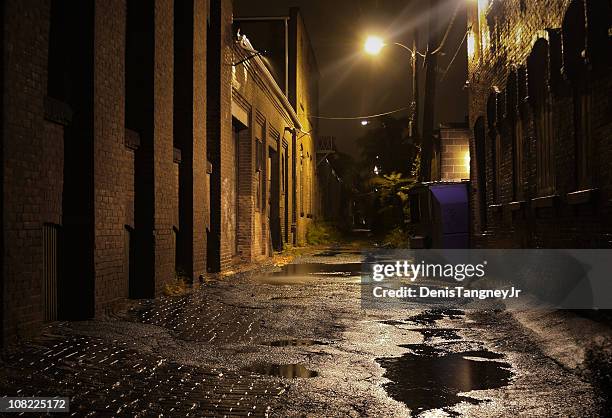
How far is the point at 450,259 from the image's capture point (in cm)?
1670

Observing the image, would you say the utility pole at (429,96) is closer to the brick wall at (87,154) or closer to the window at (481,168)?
the window at (481,168)

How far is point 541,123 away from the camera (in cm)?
1067

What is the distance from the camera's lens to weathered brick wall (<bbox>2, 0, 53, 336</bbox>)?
6.59m

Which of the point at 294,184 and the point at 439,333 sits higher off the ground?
the point at 294,184

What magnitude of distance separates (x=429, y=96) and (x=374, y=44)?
12.1ft

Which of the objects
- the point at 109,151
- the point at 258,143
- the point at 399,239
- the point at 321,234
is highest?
the point at 258,143

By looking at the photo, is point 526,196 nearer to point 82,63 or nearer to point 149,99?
point 149,99

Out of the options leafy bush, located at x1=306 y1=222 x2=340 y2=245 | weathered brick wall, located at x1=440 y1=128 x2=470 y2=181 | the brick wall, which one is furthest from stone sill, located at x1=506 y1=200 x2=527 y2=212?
leafy bush, located at x1=306 y1=222 x2=340 y2=245

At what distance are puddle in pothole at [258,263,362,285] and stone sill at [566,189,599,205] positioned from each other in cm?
719

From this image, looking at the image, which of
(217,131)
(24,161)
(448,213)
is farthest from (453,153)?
(24,161)

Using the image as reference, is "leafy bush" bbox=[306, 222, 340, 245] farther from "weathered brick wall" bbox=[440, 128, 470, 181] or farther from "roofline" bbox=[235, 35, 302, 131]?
"weathered brick wall" bbox=[440, 128, 470, 181]

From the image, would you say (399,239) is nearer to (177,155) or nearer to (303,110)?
(303,110)

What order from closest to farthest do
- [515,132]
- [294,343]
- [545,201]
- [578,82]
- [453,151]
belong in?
[294,343] → [578,82] → [545,201] → [515,132] → [453,151]

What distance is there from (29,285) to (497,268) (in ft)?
29.8
